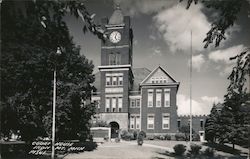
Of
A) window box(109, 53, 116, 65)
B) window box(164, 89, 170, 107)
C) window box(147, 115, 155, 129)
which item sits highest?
window box(109, 53, 116, 65)

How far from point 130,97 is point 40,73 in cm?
2165

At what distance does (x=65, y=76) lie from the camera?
14.1 m

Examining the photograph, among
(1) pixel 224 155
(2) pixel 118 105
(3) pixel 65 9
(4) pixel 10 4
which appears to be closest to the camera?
(3) pixel 65 9

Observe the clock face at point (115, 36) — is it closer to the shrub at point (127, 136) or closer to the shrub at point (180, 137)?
the shrub at point (127, 136)

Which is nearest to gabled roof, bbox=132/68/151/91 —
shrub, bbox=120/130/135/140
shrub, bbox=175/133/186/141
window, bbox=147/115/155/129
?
window, bbox=147/115/155/129

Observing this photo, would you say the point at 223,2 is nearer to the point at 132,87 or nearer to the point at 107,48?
the point at 107,48

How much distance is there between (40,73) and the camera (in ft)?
40.7

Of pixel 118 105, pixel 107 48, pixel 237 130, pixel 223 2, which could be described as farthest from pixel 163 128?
pixel 223 2

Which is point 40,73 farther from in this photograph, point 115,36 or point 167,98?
point 167,98

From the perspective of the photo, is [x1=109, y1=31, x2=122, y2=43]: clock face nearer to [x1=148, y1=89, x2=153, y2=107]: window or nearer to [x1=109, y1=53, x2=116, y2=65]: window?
[x1=109, y1=53, x2=116, y2=65]: window

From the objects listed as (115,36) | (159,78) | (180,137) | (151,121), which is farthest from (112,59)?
(180,137)

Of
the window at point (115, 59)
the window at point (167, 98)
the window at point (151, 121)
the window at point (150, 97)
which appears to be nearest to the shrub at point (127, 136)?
the window at point (151, 121)

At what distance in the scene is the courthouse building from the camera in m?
30.4

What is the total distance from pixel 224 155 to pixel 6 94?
13203 millimetres
